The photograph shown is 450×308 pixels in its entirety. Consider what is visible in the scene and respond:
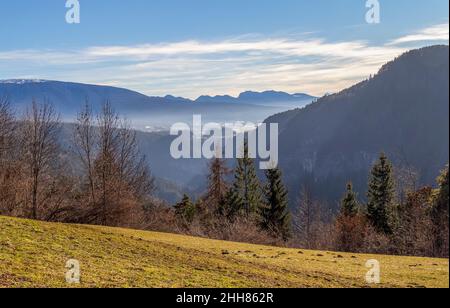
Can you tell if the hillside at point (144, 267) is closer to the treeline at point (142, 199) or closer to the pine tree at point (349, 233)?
the treeline at point (142, 199)

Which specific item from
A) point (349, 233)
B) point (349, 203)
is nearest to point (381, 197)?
point (349, 203)

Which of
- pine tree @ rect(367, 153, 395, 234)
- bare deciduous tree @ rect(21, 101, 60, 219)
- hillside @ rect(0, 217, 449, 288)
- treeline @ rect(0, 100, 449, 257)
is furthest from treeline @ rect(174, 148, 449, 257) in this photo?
hillside @ rect(0, 217, 449, 288)

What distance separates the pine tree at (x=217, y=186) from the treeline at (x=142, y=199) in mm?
133

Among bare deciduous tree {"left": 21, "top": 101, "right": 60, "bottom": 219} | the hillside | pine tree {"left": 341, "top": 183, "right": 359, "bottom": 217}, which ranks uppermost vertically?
bare deciduous tree {"left": 21, "top": 101, "right": 60, "bottom": 219}

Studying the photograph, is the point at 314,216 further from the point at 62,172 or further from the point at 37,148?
the point at 37,148

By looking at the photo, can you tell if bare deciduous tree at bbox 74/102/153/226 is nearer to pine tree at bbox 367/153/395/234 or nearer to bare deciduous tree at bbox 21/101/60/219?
bare deciduous tree at bbox 21/101/60/219

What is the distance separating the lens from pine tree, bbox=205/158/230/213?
201 feet

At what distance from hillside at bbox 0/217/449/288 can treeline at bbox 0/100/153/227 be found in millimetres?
24683

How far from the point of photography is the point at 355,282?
17812 millimetres

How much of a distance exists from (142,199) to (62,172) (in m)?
10.7

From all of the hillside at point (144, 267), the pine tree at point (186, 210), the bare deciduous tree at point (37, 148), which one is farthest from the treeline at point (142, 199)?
the hillside at point (144, 267)

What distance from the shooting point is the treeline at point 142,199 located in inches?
1810

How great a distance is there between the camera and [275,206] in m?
63.4
